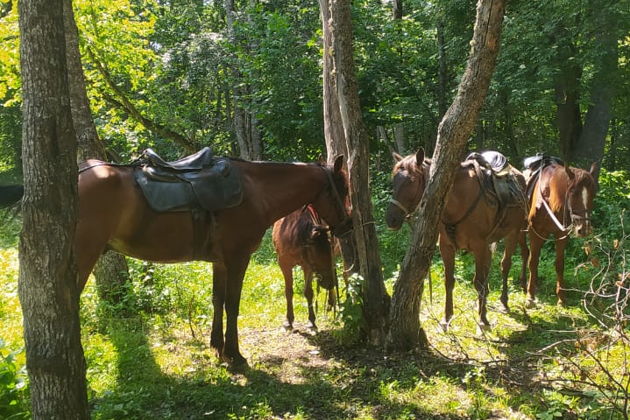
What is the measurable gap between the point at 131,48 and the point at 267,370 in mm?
9701

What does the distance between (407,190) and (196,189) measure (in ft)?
7.38

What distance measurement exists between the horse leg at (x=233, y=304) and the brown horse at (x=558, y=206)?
3775 mm

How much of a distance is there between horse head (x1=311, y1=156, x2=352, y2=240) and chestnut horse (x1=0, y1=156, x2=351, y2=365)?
0.01 metres

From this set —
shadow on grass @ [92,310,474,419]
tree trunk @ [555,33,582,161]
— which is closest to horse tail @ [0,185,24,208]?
shadow on grass @ [92,310,474,419]

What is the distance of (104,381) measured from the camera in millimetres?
4484

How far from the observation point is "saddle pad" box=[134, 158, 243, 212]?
462cm

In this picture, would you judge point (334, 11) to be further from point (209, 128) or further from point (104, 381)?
point (209, 128)

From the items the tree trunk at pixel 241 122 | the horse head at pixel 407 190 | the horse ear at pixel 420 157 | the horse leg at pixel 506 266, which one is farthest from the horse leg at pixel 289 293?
the tree trunk at pixel 241 122

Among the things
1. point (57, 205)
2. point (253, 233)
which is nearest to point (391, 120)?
point (253, 233)

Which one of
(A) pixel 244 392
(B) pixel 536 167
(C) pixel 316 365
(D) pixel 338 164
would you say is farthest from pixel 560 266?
(A) pixel 244 392

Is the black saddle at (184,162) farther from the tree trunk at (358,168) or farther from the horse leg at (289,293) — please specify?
the horse leg at (289,293)

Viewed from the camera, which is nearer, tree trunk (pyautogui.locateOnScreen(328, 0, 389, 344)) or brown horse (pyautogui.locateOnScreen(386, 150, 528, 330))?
tree trunk (pyautogui.locateOnScreen(328, 0, 389, 344))

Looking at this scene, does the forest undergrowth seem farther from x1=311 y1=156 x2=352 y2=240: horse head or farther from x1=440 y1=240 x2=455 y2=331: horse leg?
x1=311 y1=156 x2=352 y2=240: horse head

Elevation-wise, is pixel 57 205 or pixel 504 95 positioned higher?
pixel 504 95
